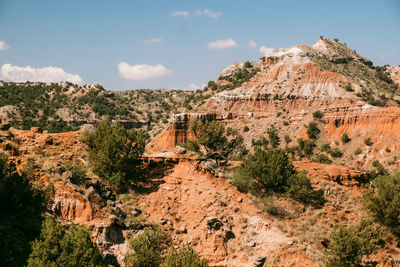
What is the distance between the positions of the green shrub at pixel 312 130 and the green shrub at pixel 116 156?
42.8 m

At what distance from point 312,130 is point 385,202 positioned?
37385 mm

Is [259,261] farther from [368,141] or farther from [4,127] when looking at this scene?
[368,141]

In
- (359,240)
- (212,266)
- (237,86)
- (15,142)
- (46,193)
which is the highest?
(237,86)

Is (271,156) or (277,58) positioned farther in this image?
(277,58)

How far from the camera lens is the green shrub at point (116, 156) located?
21359 mm

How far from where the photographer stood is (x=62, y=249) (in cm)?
1222

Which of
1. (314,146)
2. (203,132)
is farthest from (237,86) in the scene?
(203,132)

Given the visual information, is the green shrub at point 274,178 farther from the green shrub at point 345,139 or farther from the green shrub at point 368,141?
the green shrub at point 345,139

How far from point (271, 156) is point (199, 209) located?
8.95 m

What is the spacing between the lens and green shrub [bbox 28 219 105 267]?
11.6 metres

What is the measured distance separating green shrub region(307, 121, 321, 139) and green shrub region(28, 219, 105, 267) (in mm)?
52089

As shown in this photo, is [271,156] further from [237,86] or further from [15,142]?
[237,86]

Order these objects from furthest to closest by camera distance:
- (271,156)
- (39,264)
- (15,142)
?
1. (271,156)
2. (15,142)
3. (39,264)

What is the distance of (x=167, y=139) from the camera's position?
58.5 m
